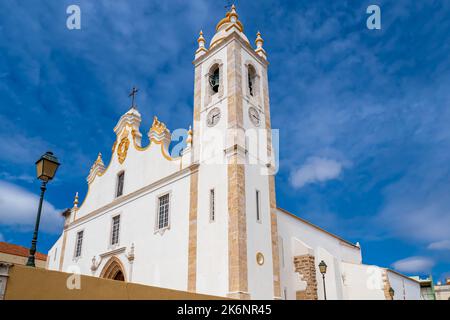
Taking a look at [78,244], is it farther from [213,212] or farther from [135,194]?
[213,212]

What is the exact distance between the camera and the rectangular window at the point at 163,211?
16.7m

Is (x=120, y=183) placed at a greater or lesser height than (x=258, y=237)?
greater

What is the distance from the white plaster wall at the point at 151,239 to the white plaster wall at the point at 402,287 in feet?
41.5

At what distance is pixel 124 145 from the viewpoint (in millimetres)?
21000

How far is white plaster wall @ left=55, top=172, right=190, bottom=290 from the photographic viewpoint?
51.0ft

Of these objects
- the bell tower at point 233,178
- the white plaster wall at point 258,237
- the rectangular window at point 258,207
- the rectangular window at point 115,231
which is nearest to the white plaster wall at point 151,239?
the rectangular window at point 115,231

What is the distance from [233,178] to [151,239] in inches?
189

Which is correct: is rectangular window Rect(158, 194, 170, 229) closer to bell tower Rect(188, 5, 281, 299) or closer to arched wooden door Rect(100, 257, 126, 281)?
bell tower Rect(188, 5, 281, 299)

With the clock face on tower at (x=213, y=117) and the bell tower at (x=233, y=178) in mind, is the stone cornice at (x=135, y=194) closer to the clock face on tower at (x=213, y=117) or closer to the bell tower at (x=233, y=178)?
the bell tower at (x=233, y=178)

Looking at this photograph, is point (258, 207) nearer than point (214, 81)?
Yes

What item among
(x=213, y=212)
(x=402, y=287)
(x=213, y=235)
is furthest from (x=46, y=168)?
(x=402, y=287)

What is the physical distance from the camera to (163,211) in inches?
672
